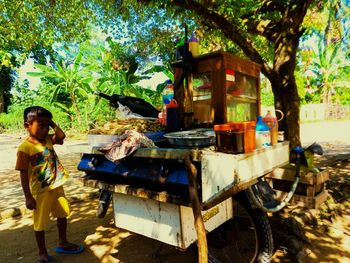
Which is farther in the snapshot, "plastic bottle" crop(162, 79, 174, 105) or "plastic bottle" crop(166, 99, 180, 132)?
"plastic bottle" crop(162, 79, 174, 105)

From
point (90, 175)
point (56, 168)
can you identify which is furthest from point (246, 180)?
point (56, 168)

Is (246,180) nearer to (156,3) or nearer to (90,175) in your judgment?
(90,175)

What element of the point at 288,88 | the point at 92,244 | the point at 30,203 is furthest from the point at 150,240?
the point at 288,88

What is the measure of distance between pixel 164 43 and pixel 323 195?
7694 mm

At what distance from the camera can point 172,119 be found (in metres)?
2.83

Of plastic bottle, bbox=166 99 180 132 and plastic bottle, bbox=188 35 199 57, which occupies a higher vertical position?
plastic bottle, bbox=188 35 199 57

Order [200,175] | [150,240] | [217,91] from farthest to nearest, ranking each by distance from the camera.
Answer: [150,240], [217,91], [200,175]

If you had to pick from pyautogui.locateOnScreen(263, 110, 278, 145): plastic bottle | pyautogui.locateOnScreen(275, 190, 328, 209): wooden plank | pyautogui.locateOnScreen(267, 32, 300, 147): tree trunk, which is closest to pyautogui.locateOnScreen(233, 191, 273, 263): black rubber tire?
pyautogui.locateOnScreen(263, 110, 278, 145): plastic bottle

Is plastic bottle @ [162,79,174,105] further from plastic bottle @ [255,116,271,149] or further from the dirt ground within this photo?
the dirt ground

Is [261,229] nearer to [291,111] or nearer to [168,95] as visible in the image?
[168,95]

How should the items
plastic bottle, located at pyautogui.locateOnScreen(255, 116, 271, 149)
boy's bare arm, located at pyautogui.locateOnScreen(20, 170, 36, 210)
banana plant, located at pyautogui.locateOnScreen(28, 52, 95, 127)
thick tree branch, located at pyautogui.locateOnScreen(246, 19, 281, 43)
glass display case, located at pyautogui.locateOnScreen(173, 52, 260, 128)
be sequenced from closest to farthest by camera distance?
plastic bottle, located at pyautogui.locateOnScreen(255, 116, 271, 149), boy's bare arm, located at pyautogui.locateOnScreen(20, 170, 36, 210), glass display case, located at pyautogui.locateOnScreen(173, 52, 260, 128), thick tree branch, located at pyautogui.locateOnScreen(246, 19, 281, 43), banana plant, located at pyautogui.locateOnScreen(28, 52, 95, 127)

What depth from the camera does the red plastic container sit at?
1701mm

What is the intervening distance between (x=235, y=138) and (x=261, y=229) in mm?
1063

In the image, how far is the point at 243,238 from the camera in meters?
2.95
